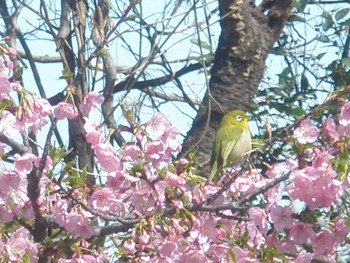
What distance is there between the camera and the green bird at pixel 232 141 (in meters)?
4.29

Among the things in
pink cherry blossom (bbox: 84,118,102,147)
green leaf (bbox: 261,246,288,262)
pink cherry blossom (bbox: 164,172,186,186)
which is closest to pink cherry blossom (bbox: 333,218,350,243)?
green leaf (bbox: 261,246,288,262)

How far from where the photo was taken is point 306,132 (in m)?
3.03

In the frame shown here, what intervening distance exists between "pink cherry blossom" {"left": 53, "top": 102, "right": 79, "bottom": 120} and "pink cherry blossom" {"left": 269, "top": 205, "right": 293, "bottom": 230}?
80 centimetres

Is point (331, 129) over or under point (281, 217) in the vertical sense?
over

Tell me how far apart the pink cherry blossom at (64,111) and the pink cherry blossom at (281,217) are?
802 mm

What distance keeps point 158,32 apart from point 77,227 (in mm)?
2690

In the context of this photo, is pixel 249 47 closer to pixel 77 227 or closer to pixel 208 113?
pixel 208 113

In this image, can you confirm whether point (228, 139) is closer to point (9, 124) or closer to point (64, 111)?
point (64, 111)

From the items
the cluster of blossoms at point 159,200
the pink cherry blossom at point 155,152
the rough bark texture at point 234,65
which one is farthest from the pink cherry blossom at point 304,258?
the rough bark texture at point 234,65

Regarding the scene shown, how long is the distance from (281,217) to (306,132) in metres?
0.32

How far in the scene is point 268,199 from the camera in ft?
10.8

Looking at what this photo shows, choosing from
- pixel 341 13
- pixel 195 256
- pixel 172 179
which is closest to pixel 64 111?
pixel 172 179

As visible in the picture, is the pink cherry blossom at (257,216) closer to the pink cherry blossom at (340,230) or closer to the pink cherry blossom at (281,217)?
the pink cherry blossom at (281,217)

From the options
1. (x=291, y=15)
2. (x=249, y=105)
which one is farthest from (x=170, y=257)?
(x=291, y=15)
